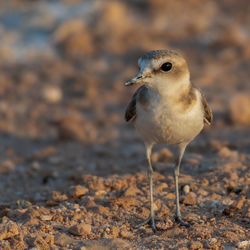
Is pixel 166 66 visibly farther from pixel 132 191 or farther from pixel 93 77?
pixel 93 77

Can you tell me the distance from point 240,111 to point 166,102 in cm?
432

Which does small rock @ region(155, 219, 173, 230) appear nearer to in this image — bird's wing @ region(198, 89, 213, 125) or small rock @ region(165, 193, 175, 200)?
small rock @ region(165, 193, 175, 200)

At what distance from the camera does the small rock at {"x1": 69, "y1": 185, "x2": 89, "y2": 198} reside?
5477 mm

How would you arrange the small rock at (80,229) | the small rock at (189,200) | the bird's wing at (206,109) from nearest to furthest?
1. the small rock at (80,229)
2. the bird's wing at (206,109)
3. the small rock at (189,200)

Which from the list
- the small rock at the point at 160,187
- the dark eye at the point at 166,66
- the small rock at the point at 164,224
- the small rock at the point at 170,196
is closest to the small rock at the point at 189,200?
the small rock at the point at 170,196

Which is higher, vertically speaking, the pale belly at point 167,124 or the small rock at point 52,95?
the small rock at point 52,95

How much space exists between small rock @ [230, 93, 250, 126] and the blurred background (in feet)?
0.05

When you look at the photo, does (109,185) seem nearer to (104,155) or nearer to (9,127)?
(104,155)

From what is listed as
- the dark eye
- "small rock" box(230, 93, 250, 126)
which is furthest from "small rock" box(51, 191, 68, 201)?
"small rock" box(230, 93, 250, 126)

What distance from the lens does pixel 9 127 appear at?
882 centimetres

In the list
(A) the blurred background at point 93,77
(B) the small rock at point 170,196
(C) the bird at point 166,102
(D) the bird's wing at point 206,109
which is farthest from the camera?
(A) the blurred background at point 93,77

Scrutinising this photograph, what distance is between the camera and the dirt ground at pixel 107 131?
4672 mm

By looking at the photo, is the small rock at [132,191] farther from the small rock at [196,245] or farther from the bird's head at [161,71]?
the bird's head at [161,71]

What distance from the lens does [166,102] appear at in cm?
445
